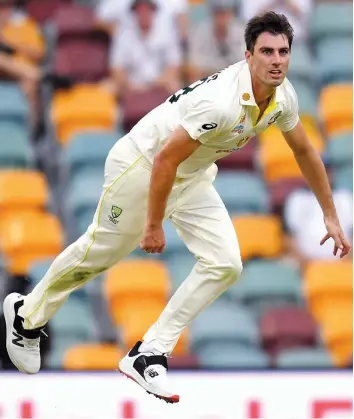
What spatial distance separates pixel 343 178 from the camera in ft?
29.7

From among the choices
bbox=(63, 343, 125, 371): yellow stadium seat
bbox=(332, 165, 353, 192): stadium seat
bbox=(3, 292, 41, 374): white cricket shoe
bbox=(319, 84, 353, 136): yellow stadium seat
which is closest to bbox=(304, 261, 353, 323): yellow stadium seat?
bbox=(332, 165, 353, 192): stadium seat

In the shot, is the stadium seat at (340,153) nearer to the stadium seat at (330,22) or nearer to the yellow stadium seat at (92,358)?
the stadium seat at (330,22)

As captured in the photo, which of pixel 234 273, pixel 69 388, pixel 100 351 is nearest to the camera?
pixel 234 273

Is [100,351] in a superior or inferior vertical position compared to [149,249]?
inferior

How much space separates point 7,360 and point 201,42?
292cm

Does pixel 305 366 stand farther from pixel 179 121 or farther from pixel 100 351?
pixel 179 121

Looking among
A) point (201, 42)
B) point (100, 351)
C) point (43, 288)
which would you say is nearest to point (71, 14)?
point (201, 42)

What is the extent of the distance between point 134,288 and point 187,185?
8.04ft

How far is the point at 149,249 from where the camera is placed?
18.1ft

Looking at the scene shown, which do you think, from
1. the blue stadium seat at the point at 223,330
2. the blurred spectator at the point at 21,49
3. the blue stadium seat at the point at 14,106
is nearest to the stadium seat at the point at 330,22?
the blurred spectator at the point at 21,49

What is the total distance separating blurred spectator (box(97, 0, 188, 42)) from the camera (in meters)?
9.37

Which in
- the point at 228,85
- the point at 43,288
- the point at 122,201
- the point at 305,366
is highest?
the point at 228,85

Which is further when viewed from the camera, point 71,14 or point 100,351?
point 71,14

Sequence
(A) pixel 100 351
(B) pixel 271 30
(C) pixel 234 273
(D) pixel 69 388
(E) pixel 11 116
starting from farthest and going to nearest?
1. (E) pixel 11 116
2. (A) pixel 100 351
3. (D) pixel 69 388
4. (C) pixel 234 273
5. (B) pixel 271 30
